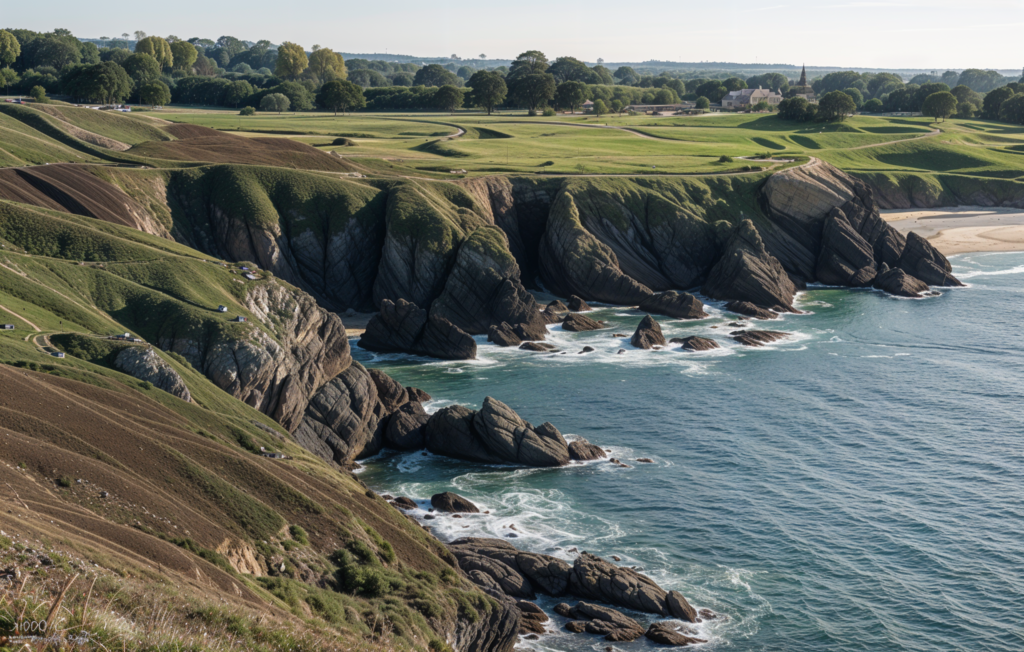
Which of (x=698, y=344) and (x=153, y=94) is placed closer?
(x=698, y=344)

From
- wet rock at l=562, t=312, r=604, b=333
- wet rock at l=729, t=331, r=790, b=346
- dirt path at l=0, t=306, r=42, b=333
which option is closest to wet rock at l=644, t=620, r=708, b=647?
dirt path at l=0, t=306, r=42, b=333

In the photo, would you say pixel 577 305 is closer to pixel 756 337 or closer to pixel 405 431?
pixel 756 337

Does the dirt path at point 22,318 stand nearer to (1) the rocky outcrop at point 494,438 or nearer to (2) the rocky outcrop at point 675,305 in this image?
(1) the rocky outcrop at point 494,438

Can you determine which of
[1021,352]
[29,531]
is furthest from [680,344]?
[29,531]

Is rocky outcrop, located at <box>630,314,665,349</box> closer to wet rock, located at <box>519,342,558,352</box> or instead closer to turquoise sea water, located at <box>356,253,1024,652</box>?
turquoise sea water, located at <box>356,253,1024,652</box>

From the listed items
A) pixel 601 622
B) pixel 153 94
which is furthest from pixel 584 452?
pixel 153 94

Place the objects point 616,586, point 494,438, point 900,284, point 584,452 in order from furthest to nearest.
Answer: point 900,284, point 584,452, point 494,438, point 616,586
